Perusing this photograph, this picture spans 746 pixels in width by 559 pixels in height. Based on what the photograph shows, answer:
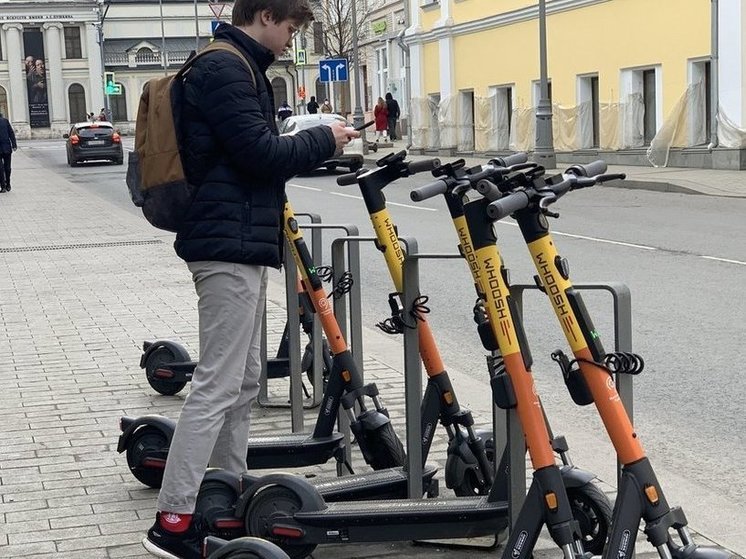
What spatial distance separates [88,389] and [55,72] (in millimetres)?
107752

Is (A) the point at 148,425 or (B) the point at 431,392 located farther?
(A) the point at 148,425

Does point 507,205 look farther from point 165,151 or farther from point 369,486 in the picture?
point 369,486

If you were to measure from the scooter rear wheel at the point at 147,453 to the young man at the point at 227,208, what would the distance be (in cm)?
92

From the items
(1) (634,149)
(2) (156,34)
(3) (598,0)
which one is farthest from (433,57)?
(2) (156,34)

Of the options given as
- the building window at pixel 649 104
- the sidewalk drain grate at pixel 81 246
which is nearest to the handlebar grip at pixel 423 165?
the sidewalk drain grate at pixel 81 246

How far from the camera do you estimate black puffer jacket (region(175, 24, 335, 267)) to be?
421 cm

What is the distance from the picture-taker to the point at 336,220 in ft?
64.5

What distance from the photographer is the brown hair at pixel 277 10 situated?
14.4 ft

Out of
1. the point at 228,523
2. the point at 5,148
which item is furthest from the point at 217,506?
the point at 5,148

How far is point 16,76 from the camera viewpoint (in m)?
110

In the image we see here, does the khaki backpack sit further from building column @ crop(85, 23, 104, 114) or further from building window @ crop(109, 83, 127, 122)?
building column @ crop(85, 23, 104, 114)

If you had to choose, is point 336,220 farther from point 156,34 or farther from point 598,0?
point 156,34

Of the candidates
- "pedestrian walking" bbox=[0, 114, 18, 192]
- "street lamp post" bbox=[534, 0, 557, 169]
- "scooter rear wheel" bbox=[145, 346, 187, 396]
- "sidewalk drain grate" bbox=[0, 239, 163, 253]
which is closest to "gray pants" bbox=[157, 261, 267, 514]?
"scooter rear wheel" bbox=[145, 346, 187, 396]

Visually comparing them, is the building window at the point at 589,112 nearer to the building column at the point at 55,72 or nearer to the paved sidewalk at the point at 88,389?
the paved sidewalk at the point at 88,389
